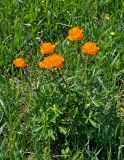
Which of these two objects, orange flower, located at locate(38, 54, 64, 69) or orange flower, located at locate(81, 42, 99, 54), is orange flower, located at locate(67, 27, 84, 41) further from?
orange flower, located at locate(38, 54, 64, 69)

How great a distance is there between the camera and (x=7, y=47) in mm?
3375

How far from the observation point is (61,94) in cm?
251

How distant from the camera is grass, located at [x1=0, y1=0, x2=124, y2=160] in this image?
8.16 ft

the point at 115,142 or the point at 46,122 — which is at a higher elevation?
the point at 46,122

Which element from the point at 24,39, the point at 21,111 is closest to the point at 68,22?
the point at 24,39

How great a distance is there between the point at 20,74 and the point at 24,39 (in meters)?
0.37

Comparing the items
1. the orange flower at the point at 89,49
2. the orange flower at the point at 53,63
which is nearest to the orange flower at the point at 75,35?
the orange flower at the point at 89,49

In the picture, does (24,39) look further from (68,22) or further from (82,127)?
(82,127)

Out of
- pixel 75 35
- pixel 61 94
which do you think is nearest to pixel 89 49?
pixel 75 35

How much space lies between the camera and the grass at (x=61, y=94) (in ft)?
8.16

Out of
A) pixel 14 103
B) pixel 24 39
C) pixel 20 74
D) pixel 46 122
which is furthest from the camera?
pixel 24 39

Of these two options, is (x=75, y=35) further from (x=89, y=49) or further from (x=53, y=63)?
(x=53, y=63)

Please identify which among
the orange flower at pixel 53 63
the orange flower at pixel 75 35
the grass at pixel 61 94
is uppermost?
the orange flower at pixel 75 35

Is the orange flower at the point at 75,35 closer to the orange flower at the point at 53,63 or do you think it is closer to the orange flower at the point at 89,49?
the orange flower at the point at 89,49
